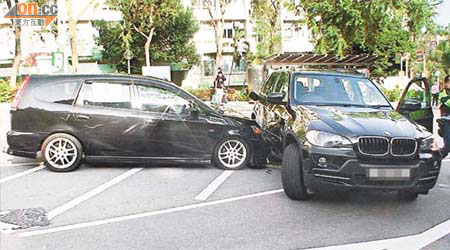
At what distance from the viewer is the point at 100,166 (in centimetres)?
824

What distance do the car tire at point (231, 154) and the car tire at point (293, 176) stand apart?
207 cm

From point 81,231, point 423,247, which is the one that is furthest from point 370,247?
point 81,231

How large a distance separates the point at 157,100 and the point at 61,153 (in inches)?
66.9

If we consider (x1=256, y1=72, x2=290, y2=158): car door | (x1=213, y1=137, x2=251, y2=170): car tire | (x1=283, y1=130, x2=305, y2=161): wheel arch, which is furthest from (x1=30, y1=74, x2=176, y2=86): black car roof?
(x1=283, y1=130, x2=305, y2=161): wheel arch

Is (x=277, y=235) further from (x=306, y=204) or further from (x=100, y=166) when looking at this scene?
(x=100, y=166)

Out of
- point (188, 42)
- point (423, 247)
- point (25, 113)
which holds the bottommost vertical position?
point (423, 247)

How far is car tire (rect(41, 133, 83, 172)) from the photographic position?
25.2ft

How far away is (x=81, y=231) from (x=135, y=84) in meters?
3.43

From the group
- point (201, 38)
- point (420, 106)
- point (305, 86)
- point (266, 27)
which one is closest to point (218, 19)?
point (266, 27)

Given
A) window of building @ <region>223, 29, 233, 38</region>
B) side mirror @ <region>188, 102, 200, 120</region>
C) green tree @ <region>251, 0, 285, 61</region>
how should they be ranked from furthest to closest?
1. window of building @ <region>223, 29, 233, 38</region>
2. green tree @ <region>251, 0, 285, 61</region>
3. side mirror @ <region>188, 102, 200, 120</region>

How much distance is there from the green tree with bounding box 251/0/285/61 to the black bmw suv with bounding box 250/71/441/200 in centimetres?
2984

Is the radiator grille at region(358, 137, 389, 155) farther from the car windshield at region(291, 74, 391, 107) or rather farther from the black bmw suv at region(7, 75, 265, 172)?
the black bmw suv at region(7, 75, 265, 172)

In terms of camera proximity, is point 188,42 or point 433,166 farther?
point 188,42

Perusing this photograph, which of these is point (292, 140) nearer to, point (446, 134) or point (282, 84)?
point (282, 84)
